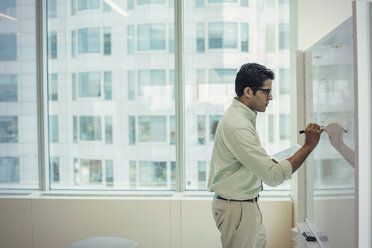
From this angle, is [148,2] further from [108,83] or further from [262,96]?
[262,96]

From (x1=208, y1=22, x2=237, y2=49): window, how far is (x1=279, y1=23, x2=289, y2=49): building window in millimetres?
398

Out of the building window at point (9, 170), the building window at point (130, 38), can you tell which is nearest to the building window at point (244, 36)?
the building window at point (130, 38)

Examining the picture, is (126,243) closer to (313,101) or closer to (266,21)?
(313,101)

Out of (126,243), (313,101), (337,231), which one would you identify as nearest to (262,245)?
(337,231)

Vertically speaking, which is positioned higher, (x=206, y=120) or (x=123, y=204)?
(x=206, y=120)

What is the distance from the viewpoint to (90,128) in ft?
11.3

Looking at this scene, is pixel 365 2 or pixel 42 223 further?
pixel 42 223

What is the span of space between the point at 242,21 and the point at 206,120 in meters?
0.95

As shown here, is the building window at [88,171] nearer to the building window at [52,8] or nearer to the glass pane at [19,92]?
the glass pane at [19,92]

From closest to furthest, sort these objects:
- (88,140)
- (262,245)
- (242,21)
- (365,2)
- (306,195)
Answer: (365,2) → (262,245) → (306,195) → (242,21) → (88,140)

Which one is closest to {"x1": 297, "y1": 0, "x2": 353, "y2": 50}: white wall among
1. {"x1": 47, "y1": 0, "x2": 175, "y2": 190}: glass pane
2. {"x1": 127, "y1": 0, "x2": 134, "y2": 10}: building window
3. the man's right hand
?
the man's right hand

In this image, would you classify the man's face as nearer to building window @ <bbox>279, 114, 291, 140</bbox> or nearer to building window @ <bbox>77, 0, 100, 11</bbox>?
building window @ <bbox>279, 114, 291, 140</bbox>

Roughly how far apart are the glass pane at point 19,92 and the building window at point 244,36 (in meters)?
1.79

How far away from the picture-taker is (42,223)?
10.7ft
